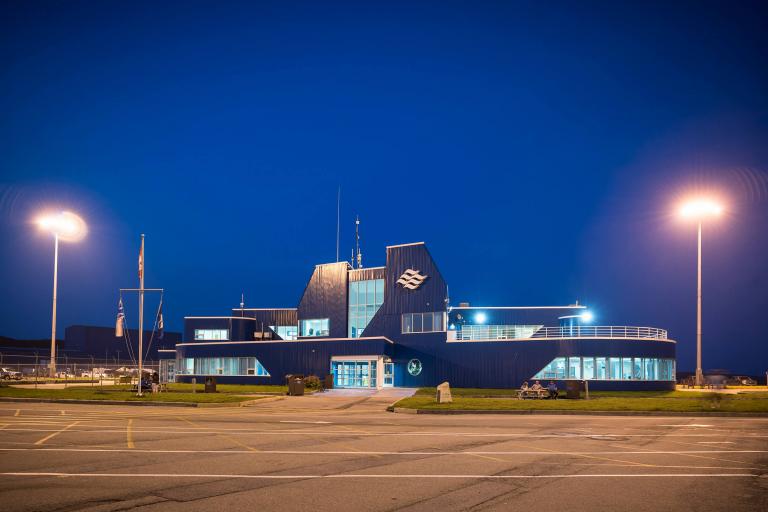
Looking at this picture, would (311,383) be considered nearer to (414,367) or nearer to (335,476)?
(414,367)

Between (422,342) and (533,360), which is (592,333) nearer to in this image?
(533,360)

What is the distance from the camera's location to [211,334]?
216ft

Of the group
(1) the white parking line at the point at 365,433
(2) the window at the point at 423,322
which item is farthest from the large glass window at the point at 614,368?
(1) the white parking line at the point at 365,433

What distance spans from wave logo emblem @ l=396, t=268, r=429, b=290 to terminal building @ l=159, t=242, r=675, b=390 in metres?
0.09

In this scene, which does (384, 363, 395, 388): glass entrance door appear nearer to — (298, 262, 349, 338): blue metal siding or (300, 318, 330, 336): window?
(298, 262, 349, 338): blue metal siding

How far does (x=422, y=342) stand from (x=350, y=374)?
6.23 metres

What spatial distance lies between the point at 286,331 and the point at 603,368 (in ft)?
111

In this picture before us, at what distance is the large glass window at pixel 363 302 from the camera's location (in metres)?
55.8

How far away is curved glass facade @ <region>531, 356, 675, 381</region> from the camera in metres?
44.0

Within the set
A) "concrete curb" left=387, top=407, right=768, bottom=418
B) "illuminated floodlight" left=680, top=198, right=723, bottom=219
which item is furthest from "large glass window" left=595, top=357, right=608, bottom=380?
"concrete curb" left=387, top=407, right=768, bottom=418

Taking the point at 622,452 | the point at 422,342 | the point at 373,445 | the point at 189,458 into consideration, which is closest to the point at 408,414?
the point at 373,445

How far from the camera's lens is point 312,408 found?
1139 inches

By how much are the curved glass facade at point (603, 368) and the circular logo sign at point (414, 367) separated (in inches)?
393

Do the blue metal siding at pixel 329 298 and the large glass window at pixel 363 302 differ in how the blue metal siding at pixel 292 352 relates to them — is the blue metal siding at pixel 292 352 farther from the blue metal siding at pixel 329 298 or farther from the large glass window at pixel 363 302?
the large glass window at pixel 363 302
